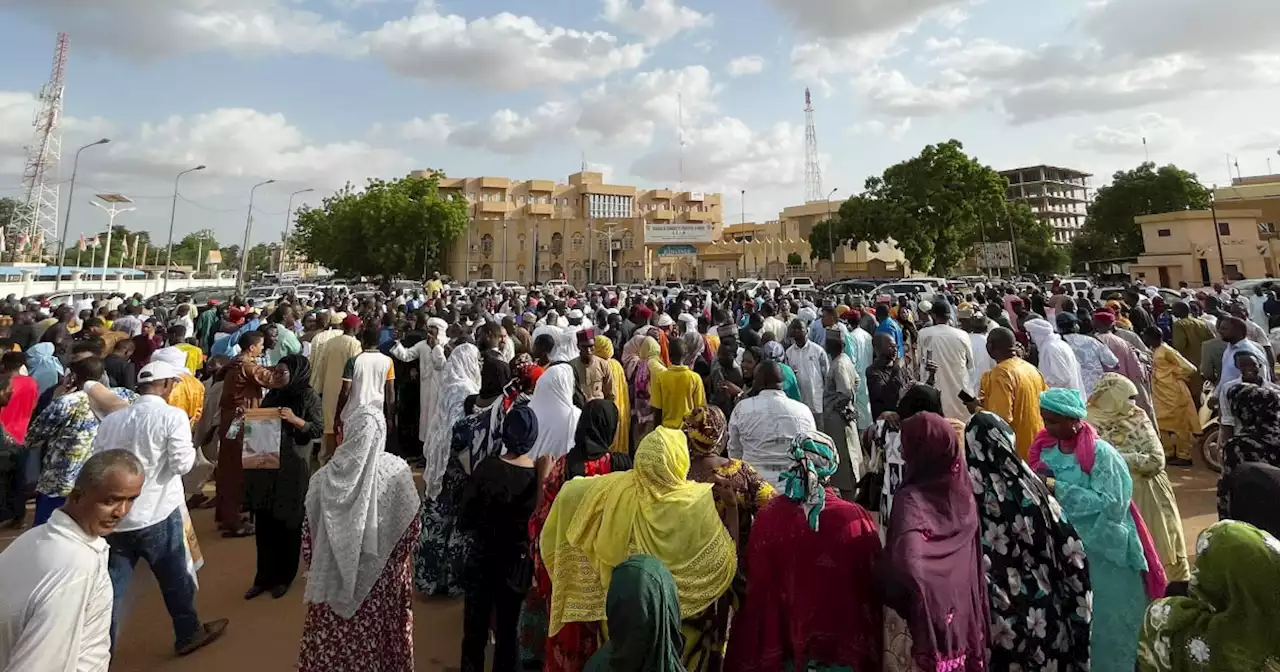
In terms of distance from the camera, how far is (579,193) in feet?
219

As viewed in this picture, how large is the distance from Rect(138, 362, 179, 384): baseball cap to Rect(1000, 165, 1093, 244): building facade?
319ft

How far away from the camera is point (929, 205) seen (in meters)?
33.3

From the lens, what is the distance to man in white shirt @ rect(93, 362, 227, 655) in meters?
3.27

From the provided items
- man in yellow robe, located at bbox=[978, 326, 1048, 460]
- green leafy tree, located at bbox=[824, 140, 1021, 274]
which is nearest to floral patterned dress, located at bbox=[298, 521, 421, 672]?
man in yellow robe, located at bbox=[978, 326, 1048, 460]

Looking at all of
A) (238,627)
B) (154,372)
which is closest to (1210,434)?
(238,627)

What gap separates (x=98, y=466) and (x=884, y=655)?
284 cm

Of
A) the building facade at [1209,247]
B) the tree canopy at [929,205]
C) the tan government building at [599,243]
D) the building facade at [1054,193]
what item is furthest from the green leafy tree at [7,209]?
the building facade at [1054,193]

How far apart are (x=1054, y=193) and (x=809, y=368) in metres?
98.1

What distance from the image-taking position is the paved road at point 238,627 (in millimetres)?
3656

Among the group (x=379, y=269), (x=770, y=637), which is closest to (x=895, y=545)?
(x=770, y=637)

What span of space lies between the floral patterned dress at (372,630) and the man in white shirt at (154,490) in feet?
3.44

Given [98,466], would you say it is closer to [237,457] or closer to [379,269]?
[237,457]

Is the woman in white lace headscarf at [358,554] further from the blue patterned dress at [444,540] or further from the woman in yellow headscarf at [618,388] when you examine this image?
the woman in yellow headscarf at [618,388]

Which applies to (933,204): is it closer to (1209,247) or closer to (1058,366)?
(1209,247)
